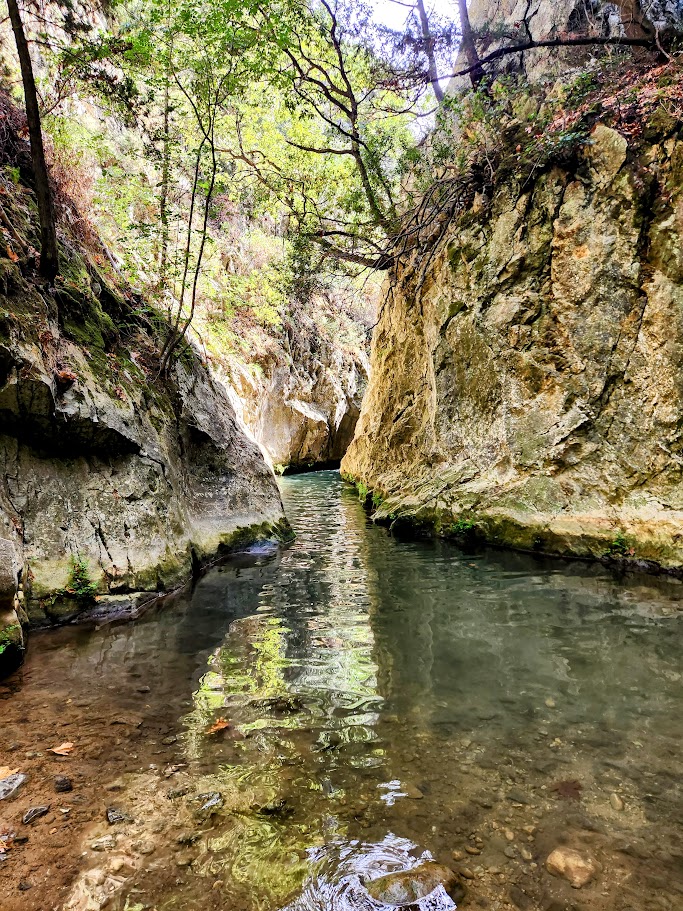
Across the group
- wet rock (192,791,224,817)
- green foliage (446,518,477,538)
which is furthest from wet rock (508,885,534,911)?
green foliage (446,518,477,538)

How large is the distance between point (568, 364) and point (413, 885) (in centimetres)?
732

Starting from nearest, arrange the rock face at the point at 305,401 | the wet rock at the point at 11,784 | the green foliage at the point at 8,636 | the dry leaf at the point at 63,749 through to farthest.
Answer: the wet rock at the point at 11,784
the dry leaf at the point at 63,749
the green foliage at the point at 8,636
the rock face at the point at 305,401

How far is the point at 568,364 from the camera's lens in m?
7.54

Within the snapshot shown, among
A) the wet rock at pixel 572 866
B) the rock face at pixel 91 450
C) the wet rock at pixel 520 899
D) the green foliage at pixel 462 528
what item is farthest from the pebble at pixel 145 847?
the green foliage at pixel 462 528

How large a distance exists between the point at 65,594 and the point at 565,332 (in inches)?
302

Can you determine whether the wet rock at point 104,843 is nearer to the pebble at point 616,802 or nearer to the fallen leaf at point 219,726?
the fallen leaf at point 219,726

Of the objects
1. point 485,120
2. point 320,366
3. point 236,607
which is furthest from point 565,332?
point 320,366

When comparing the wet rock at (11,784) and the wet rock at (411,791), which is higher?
the wet rock at (11,784)

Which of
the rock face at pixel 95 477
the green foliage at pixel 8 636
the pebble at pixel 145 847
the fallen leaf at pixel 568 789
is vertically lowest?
the fallen leaf at pixel 568 789

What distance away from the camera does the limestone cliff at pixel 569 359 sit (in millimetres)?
6535

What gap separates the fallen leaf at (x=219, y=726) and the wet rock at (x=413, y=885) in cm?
131

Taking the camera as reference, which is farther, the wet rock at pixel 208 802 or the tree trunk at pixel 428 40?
the tree trunk at pixel 428 40

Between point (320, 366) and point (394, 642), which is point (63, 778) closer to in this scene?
point (394, 642)

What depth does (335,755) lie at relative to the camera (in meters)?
2.56
